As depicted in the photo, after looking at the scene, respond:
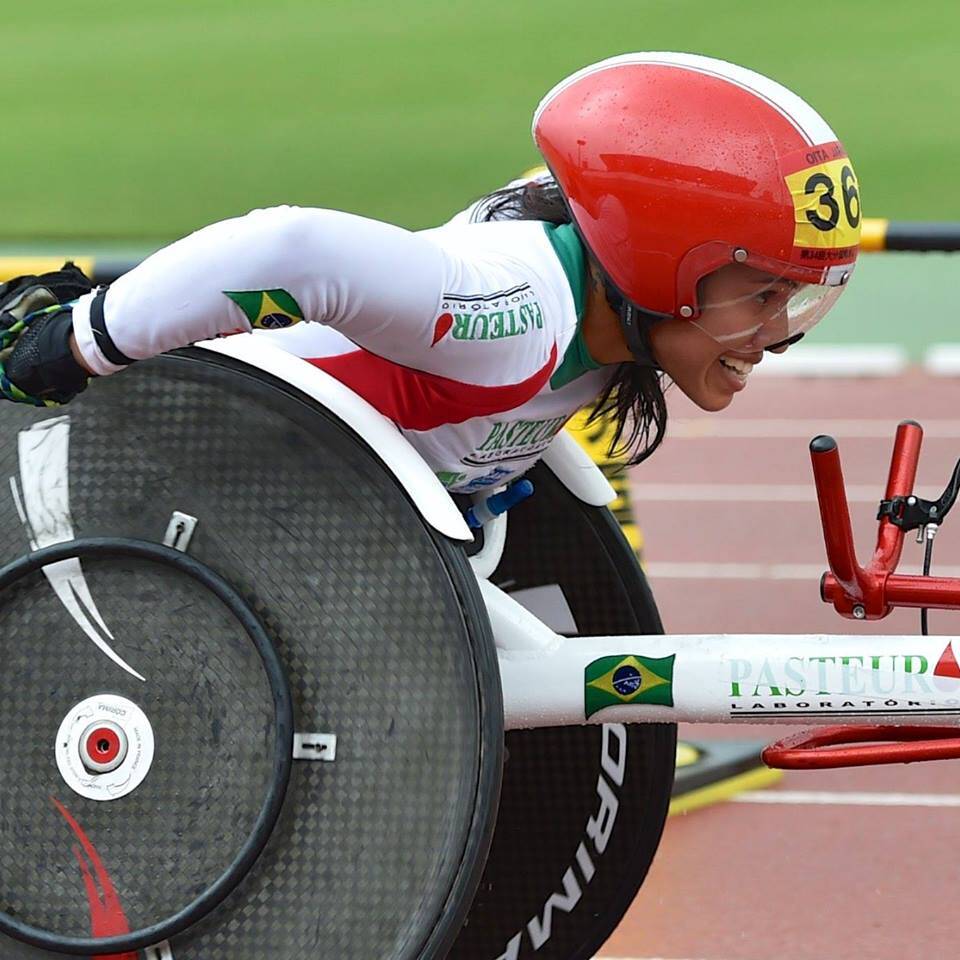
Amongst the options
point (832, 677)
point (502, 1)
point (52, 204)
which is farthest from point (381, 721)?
point (502, 1)

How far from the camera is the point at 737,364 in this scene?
101 inches

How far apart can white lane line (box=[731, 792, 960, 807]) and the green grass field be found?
7.09 metres

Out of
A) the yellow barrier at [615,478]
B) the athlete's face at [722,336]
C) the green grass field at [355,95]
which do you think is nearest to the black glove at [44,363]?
the athlete's face at [722,336]

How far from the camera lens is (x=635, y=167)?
237cm

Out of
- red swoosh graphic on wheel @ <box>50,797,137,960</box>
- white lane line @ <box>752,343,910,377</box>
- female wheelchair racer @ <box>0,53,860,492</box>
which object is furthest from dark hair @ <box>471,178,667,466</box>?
white lane line @ <box>752,343,910,377</box>

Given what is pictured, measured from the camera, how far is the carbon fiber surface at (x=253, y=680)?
2295mm

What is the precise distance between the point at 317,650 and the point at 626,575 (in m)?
0.78

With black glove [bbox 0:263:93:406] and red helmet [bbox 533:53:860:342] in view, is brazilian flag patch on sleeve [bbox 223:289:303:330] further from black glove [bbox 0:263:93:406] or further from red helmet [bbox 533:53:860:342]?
red helmet [bbox 533:53:860:342]

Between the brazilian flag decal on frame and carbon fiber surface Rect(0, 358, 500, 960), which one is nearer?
carbon fiber surface Rect(0, 358, 500, 960)

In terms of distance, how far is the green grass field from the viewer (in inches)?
450

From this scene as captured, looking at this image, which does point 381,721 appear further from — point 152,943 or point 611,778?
point 611,778

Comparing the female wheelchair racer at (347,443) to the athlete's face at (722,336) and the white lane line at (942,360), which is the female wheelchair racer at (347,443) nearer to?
the athlete's face at (722,336)

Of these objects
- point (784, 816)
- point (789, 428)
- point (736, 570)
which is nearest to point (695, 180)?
point (784, 816)

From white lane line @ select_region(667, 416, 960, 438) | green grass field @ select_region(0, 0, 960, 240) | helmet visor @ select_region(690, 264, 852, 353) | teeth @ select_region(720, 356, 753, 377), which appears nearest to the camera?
helmet visor @ select_region(690, 264, 852, 353)
